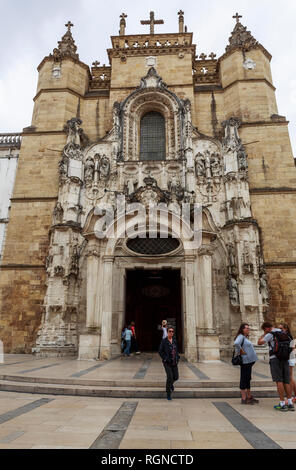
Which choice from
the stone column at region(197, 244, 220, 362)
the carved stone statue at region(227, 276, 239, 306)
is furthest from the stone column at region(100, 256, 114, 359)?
the carved stone statue at region(227, 276, 239, 306)

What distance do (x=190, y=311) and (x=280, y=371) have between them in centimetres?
623

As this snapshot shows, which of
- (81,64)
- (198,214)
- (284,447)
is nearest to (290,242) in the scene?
(198,214)

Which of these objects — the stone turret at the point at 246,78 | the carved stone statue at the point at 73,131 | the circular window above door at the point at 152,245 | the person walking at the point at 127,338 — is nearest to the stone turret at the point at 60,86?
the carved stone statue at the point at 73,131

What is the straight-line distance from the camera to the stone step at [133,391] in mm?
6297

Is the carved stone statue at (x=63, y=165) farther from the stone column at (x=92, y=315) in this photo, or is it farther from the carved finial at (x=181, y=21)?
the carved finial at (x=181, y=21)

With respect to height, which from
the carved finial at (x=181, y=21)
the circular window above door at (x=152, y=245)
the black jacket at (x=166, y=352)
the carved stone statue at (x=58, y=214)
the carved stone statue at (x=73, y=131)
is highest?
the carved finial at (x=181, y=21)

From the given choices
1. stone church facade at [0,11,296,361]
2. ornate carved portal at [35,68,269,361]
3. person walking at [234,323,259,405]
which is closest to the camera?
person walking at [234,323,259,405]

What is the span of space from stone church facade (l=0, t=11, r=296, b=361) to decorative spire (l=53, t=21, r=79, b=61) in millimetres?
104

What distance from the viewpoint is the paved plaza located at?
11.7 ft

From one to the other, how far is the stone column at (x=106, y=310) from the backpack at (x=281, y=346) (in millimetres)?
7337

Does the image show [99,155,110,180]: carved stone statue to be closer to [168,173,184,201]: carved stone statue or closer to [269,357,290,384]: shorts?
[168,173,184,201]: carved stone statue

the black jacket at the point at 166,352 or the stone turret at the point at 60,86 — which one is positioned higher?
the stone turret at the point at 60,86

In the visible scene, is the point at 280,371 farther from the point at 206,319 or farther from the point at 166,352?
the point at 206,319
